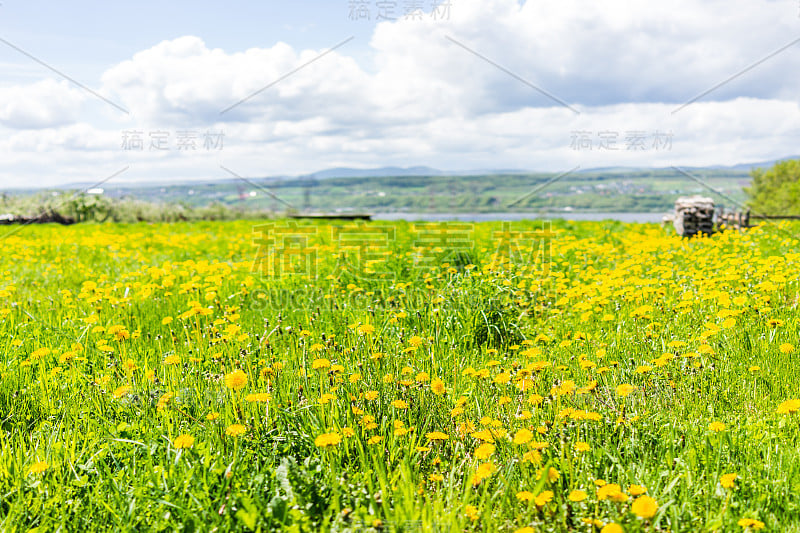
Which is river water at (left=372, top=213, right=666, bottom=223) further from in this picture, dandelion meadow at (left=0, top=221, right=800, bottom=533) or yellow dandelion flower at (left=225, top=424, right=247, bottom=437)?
yellow dandelion flower at (left=225, top=424, right=247, bottom=437)

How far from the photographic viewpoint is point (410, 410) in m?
3.23

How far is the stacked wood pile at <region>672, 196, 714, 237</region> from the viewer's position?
45.4 ft

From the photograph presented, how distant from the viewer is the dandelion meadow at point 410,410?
239 centimetres

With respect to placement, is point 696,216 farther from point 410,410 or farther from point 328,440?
point 328,440

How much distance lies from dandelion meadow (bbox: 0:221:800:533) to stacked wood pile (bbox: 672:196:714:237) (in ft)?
26.1

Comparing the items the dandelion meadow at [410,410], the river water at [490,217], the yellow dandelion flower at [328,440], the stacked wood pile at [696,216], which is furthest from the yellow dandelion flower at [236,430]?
the stacked wood pile at [696,216]

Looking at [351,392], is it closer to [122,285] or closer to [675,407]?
[675,407]

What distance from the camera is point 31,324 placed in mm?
5289

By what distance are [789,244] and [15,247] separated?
13980mm

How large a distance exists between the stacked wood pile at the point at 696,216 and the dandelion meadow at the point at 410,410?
796 centimetres

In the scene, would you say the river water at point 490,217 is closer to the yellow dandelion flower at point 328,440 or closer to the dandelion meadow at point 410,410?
the dandelion meadow at point 410,410

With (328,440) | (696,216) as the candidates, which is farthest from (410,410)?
(696,216)

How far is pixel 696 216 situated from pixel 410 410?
43.8ft

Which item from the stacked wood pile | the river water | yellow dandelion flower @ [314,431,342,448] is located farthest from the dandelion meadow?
the river water
